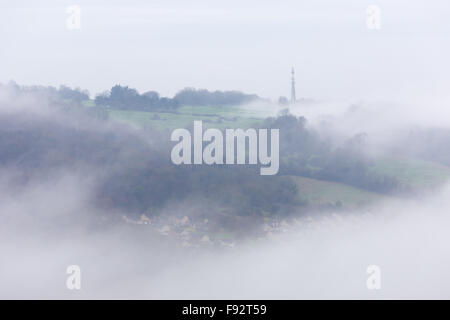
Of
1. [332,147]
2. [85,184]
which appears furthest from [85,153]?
[332,147]

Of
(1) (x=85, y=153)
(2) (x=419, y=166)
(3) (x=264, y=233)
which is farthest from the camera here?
(1) (x=85, y=153)

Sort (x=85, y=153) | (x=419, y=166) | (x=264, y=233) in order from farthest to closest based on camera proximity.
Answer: (x=85, y=153), (x=419, y=166), (x=264, y=233)

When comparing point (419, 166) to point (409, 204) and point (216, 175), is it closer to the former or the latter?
point (409, 204)

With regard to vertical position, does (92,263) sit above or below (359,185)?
below

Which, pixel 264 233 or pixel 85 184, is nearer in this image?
pixel 264 233

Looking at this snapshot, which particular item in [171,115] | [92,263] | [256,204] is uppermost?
[171,115]

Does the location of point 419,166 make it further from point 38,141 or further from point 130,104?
point 38,141

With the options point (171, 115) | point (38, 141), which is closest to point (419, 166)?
point (171, 115)

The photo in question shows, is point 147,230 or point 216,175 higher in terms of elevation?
point 216,175

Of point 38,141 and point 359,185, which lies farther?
point 38,141
